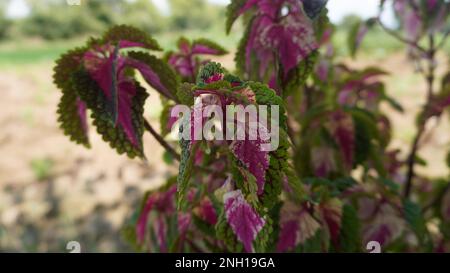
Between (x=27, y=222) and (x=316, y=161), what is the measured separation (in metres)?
2.05

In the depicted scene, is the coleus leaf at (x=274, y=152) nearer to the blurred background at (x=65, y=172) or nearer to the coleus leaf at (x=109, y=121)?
the coleus leaf at (x=109, y=121)

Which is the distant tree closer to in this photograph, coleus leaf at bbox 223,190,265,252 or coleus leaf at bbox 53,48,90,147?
coleus leaf at bbox 53,48,90,147

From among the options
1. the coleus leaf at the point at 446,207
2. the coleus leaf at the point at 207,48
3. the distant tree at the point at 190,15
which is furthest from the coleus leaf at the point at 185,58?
the distant tree at the point at 190,15

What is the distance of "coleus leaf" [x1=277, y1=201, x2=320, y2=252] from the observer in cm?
68

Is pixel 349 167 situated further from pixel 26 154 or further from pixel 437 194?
pixel 26 154

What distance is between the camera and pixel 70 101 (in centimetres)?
66

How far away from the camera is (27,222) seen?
8.48 feet

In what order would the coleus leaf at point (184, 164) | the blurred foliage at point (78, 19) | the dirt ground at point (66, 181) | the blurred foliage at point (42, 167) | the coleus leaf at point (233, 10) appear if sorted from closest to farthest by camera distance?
the coleus leaf at point (184, 164)
the coleus leaf at point (233, 10)
the dirt ground at point (66, 181)
the blurred foliage at point (42, 167)
the blurred foliage at point (78, 19)

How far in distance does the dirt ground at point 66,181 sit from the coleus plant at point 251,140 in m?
1.12

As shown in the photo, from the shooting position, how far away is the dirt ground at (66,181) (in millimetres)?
2480
